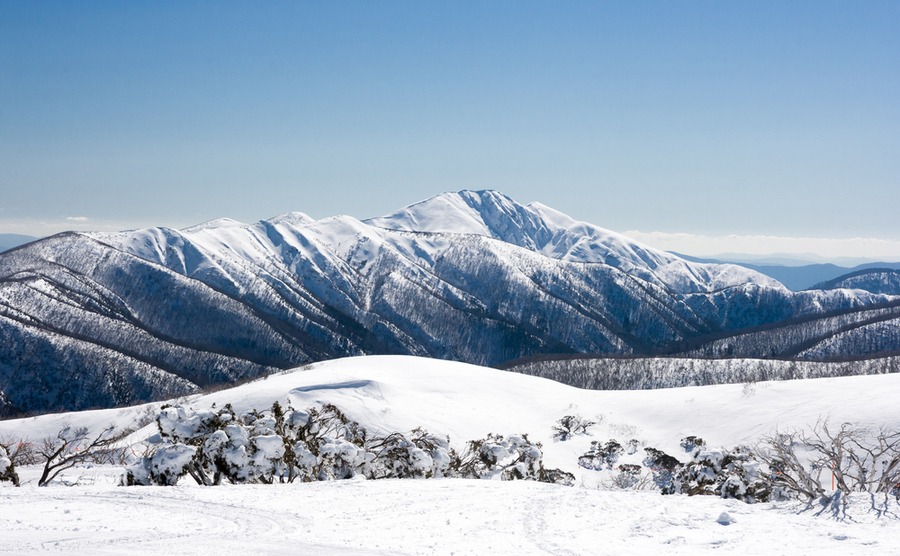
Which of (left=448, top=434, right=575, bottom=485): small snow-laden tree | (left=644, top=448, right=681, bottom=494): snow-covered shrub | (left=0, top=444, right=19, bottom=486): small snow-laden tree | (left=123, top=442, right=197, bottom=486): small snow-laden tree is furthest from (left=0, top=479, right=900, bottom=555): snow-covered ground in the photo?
(left=644, top=448, right=681, bottom=494): snow-covered shrub

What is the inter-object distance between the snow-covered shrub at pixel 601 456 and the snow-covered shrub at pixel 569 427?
3.96 m

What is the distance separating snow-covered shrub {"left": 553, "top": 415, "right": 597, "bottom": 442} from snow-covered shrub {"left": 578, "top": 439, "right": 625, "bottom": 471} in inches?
156

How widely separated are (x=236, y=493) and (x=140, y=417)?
64.6 meters

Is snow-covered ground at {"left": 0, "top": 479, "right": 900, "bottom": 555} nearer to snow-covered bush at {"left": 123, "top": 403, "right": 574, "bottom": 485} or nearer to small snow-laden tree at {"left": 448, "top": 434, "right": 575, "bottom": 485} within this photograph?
snow-covered bush at {"left": 123, "top": 403, "right": 574, "bottom": 485}

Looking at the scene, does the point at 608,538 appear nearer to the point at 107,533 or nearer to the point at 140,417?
the point at 107,533

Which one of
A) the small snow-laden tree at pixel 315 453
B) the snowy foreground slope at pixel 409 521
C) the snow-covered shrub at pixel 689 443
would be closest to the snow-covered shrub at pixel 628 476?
the snow-covered shrub at pixel 689 443

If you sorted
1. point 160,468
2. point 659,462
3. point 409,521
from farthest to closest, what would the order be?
point 659,462, point 160,468, point 409,521

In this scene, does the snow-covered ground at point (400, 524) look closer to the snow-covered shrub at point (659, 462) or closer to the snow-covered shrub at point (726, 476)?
the snow-covered shrub at point (726, 476)

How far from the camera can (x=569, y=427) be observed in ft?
180

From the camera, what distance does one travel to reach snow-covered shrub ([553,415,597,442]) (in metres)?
53.5

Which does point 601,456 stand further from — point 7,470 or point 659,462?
point 7,470

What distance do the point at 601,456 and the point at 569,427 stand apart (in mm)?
7405

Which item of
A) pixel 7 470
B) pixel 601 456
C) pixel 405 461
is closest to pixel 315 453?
pixel 405 461

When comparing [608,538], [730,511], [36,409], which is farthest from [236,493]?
[36,409]
